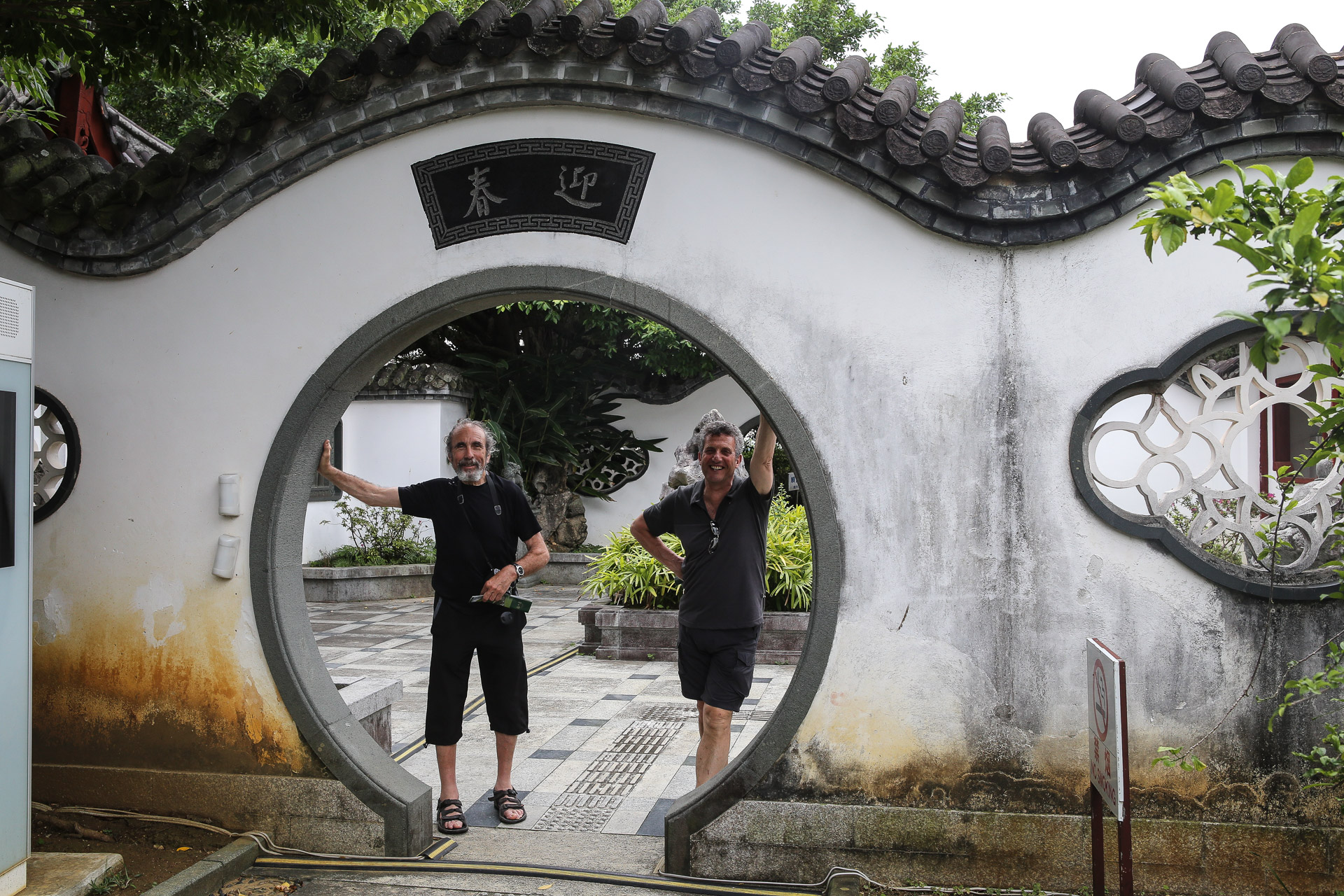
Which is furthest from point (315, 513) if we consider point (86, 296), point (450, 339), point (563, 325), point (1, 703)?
point (1, 703)

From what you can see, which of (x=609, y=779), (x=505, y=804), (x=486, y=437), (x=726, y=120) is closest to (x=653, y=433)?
(x=609, y=779)

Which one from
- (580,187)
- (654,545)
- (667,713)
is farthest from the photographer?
(667,713)

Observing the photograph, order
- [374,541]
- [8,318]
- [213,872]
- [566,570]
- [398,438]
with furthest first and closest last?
[566,570] < [398,438] < [374,541] < [213,872] < [8,318]

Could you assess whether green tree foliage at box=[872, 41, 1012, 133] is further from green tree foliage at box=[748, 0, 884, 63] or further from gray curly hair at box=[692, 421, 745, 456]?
gray curly hair at box=[692, 421, 745, 456]

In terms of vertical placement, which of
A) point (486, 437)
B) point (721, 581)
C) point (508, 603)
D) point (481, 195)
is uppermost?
point (481, 195)

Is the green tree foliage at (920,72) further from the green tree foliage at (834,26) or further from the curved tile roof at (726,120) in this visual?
the curved tile roof at (726,120)

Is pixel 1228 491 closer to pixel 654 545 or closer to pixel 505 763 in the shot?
pixel 654 545

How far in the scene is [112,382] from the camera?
4.51 metres

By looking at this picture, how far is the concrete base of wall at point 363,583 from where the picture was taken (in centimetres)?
1305

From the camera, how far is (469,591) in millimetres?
4535

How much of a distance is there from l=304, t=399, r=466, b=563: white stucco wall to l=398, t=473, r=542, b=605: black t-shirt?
1026 cm

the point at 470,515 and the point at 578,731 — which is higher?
the point at 470,515

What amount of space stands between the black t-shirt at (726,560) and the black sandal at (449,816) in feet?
4.36

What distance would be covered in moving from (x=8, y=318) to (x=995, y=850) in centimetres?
418
